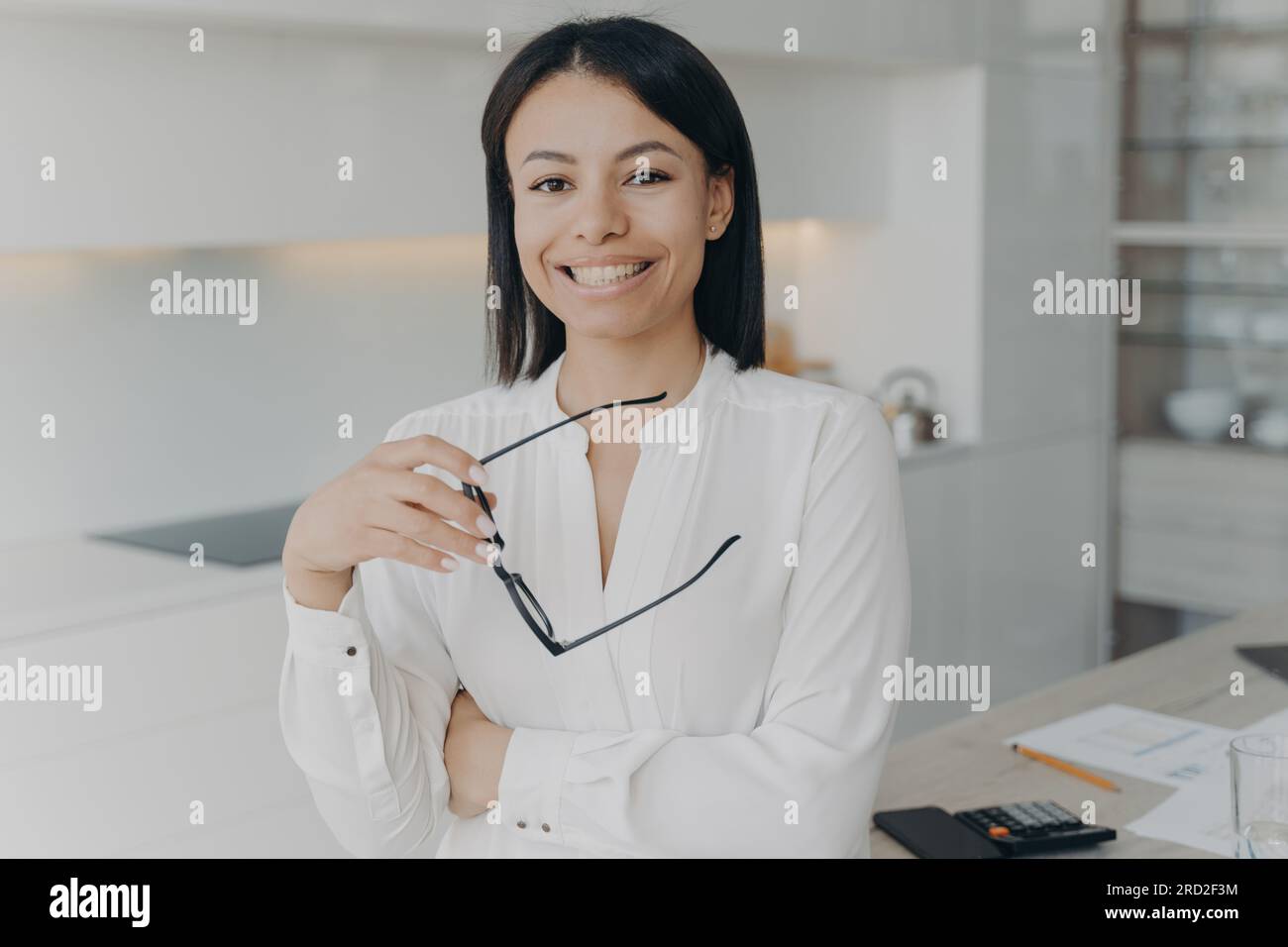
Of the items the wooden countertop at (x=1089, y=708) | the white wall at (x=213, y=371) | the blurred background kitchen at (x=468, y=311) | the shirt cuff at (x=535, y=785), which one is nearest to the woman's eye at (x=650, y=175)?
the shirt cuff at (x=535, y=785)

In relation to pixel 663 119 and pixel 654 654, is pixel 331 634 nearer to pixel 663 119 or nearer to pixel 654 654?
pixel 654 654

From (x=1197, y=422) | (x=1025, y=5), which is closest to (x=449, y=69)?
(x=1025, y=5)

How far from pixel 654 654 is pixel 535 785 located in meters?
0.14

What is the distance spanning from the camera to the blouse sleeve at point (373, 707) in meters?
1.10

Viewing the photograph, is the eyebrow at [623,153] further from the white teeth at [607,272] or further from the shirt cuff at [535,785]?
the shirt cuff at [535,785]

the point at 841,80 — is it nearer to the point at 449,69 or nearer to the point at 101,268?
the point at 449,69

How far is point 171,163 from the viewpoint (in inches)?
99.7

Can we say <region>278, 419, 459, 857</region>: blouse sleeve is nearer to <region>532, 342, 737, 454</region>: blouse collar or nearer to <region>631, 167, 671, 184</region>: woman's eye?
<region>532, 342, 737, 454</region>: blouse collar

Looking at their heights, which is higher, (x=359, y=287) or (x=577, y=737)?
(x=359, y=287)

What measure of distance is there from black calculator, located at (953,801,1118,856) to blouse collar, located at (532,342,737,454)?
483 mm

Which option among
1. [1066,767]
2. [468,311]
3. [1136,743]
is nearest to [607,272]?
[1066,767]

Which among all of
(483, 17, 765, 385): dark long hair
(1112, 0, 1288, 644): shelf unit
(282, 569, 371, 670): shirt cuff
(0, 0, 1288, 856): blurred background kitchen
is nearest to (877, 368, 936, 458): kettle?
(0, 0, 1288, 856): blurred background kitchen

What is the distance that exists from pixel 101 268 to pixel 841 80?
188 centimetres

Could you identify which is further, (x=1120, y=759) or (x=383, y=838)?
(x=1120, y=759)
